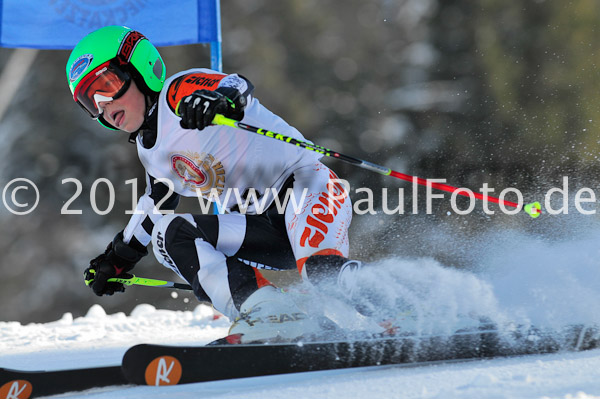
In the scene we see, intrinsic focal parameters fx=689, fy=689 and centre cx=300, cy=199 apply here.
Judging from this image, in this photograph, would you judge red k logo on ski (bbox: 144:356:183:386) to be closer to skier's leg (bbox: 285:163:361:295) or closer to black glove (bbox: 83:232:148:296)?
skier's leg (bbox: 285:163:361:295)

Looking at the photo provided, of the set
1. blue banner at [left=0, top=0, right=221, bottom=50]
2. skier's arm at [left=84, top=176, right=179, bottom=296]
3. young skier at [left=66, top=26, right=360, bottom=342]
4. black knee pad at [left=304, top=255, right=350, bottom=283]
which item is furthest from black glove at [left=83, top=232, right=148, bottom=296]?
blue banner at [left=0, top=0, right=221, bottom=50]

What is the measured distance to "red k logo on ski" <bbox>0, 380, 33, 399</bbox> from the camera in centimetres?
177

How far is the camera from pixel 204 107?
2.21m

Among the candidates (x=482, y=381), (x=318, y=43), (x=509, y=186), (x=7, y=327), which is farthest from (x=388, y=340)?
(x=318, y=43)

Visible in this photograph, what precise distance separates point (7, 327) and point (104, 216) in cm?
821

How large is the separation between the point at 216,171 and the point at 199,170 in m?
0.06

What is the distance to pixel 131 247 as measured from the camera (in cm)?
281

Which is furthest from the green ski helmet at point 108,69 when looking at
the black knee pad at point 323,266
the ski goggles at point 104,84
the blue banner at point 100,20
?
the blue banner at point 100,20

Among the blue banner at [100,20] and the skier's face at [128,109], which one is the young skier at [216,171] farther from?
the blue banner at [100,20]

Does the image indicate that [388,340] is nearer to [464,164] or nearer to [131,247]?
[131,247]

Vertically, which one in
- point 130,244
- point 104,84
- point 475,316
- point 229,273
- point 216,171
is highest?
point 104,84

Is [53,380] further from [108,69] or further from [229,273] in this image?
[108,69]

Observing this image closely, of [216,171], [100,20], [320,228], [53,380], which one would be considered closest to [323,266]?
[320,228]

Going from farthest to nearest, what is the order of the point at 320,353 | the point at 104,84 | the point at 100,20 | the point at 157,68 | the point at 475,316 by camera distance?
the point at 100,20, the point at 157,68, the point at 104,84, the point at 475,316, the point at 320,353
